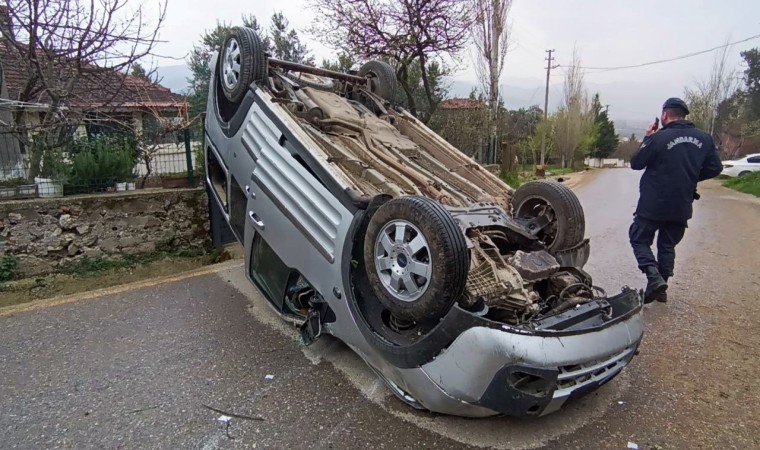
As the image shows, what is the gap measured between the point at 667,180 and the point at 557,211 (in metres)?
1.49

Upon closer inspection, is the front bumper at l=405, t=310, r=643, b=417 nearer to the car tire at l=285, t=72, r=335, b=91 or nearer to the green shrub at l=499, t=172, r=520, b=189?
the car tire at l=285, t=72, r=335, b=91

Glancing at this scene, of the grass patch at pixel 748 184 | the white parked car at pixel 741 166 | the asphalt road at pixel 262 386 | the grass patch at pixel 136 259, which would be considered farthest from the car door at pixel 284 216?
the white parked car at pixel 741 166

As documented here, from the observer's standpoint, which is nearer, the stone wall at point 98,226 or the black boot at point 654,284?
the black boot at point 654,284

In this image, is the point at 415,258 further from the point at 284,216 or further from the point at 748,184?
the point at 748,184

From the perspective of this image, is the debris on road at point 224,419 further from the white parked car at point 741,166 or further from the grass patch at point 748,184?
the white parked car at point 741,166

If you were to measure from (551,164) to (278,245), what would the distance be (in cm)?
3595

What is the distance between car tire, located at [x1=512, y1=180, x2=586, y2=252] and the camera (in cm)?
330

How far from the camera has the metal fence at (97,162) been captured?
5.22 meters

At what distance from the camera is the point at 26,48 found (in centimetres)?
598

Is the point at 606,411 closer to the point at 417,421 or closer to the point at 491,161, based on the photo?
the point at 417,421

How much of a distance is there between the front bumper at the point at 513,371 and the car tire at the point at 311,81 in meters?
3.11

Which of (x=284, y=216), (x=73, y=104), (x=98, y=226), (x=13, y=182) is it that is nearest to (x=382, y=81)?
(x=284, y=216)

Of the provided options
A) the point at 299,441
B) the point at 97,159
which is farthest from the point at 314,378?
the point at 97,159

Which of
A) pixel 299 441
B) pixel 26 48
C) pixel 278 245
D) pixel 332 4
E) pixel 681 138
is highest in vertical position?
pixel 332 4
